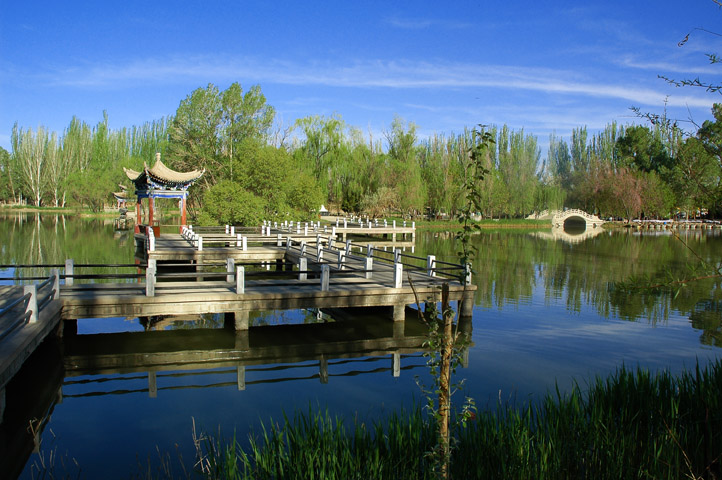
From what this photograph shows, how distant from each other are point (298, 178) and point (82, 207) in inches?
1731

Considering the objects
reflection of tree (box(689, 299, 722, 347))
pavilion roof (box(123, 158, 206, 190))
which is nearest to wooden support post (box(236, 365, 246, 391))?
reflection of tree (box(689, 299, 722, 347))

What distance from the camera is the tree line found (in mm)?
42406

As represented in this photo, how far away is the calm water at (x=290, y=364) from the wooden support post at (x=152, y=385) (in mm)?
37

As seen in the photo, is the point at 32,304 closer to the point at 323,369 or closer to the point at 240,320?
the point at 240,320

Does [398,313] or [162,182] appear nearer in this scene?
[398,313]

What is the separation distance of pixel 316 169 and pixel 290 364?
48515 millimetres

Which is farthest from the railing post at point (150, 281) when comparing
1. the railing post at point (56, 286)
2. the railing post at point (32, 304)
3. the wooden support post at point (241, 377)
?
the wooden support post at point (241, 377)

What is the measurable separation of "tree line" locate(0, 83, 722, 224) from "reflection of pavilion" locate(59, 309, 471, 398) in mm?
11989

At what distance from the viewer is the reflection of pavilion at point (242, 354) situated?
418 inches

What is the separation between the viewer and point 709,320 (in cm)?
1591

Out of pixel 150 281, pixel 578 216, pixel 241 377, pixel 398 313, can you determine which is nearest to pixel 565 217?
pixel 578 216

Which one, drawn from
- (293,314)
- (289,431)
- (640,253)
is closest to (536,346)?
(293,314)

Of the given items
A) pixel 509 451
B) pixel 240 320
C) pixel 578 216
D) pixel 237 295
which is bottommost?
pixel 240 320

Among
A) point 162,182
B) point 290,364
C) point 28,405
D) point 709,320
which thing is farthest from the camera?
point 162,182
